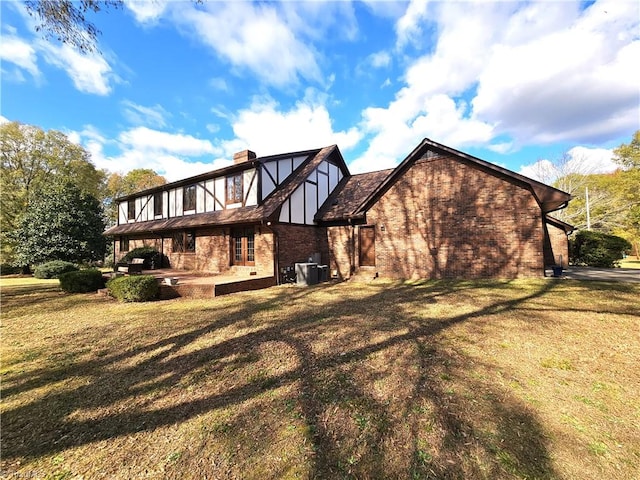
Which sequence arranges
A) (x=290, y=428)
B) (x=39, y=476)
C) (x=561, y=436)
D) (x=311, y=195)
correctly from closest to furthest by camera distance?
(x=39, y=476)
(x=561, y=436)
(x=290, y=428)
(x=311, y=195)

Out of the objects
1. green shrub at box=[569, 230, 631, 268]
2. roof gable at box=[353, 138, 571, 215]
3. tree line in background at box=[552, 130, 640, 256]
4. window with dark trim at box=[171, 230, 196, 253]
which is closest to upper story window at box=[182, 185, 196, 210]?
window with dark trim at box=[171, 230, 196, 253]

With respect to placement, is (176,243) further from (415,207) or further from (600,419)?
(600,419)

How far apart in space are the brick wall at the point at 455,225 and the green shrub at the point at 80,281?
1416 centimetres

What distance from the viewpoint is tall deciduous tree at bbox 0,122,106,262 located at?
24906mm

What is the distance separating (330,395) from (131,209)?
26.4 metres

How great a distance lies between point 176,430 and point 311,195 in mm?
14153

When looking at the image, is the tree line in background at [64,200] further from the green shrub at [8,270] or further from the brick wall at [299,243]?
the brick wall at [299,243]

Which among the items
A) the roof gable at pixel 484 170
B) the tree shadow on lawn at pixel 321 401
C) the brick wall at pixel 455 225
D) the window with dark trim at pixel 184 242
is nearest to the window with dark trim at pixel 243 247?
the window with dark trim at pixel 184 242

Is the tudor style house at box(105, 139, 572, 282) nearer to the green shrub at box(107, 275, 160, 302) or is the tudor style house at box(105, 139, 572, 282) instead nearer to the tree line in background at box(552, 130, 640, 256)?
the green shrub at box(107, 275, 160, 302)

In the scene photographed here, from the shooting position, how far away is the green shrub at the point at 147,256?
61.5 ft

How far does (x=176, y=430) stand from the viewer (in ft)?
10.7

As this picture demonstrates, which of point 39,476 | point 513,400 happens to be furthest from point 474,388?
point 39,476

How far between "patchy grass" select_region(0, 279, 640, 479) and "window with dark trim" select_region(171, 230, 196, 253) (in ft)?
33.4

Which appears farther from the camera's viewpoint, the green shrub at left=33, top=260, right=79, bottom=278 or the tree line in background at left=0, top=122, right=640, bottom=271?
the tree line in background at left=0, top=122, right=640, bottom=271
